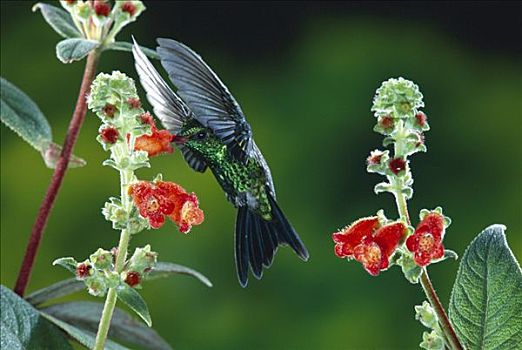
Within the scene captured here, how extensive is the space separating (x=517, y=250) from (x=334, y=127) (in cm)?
29

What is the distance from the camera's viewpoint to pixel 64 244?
1.20 meters

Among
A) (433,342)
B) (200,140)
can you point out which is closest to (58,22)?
(200,140)

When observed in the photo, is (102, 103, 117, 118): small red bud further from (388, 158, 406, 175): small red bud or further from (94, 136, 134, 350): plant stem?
(388, 158, 406, 175): small red bud

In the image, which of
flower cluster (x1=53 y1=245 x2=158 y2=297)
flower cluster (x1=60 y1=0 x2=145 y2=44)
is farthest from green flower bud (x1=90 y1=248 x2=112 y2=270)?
flower cluster (x1=60 y1=0 x2=145 y2=44)

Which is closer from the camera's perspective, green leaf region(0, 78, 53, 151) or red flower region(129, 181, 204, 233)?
red flower region(129, 181, 204, 233)

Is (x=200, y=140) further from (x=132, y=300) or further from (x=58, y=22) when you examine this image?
(x=58, y=22)

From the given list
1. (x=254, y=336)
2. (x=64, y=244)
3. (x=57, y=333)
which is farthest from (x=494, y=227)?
(x=64, y=244)

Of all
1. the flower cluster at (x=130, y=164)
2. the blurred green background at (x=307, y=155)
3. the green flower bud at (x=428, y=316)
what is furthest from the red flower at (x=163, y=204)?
the blurred green background at (x=307, y=155)

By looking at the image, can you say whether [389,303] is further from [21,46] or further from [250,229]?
[250,229]

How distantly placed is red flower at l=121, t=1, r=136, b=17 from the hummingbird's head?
0.60ft

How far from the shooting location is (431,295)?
1.29 feet

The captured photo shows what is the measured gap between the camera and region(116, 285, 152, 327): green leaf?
1.35ft

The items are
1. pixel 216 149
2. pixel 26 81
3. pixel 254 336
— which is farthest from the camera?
pixel 26 81

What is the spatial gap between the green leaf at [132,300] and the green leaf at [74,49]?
0.20 metres
